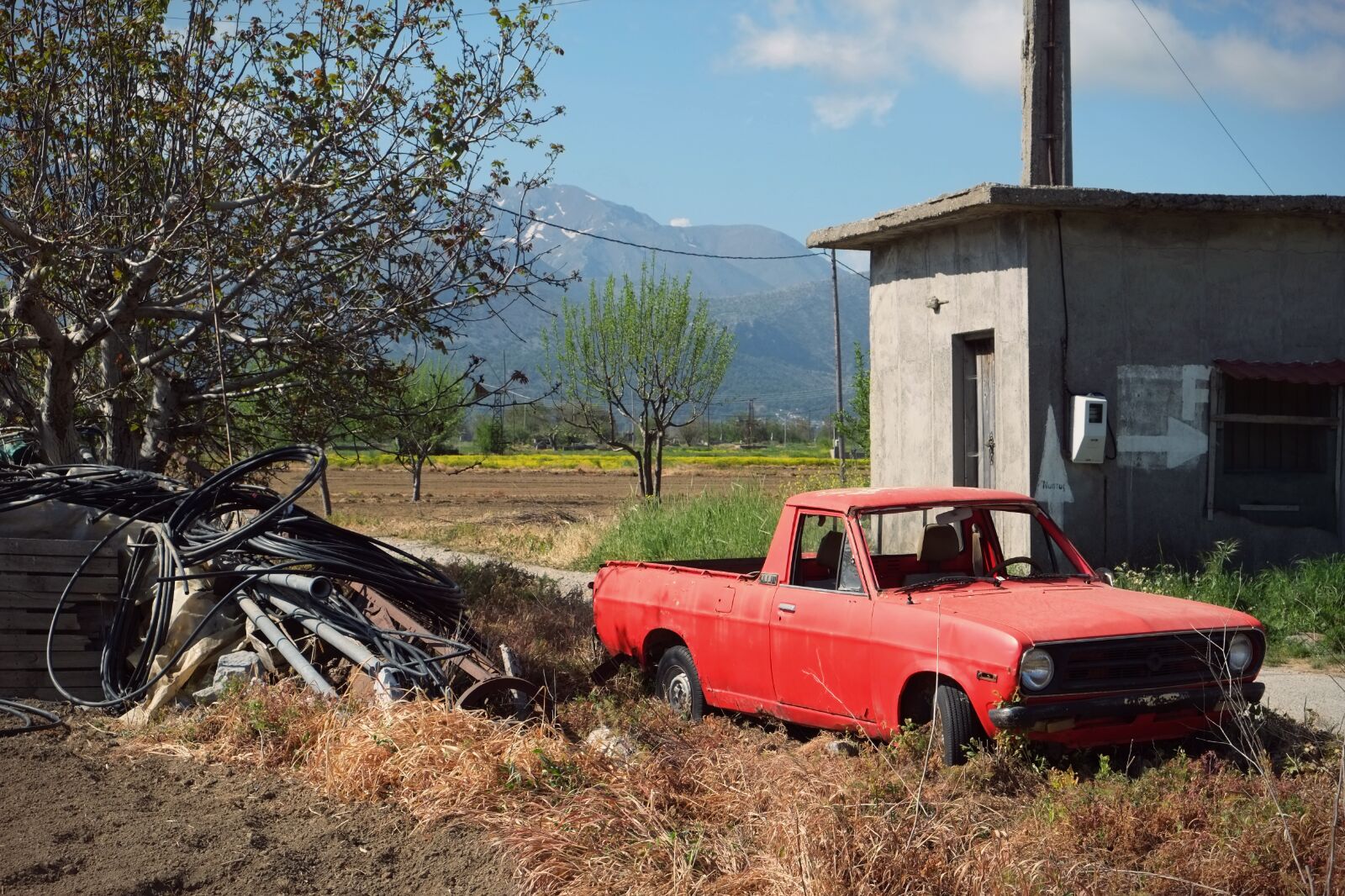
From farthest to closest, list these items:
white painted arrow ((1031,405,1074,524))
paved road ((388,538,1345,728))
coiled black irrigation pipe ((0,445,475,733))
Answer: white painted arrow ((1031,405,1074,524))
paved road ((388,538,1345,728))
coiled black irrigation pipe ((0,445,475,733))

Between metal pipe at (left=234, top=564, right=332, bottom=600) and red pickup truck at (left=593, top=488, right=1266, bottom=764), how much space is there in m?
2.03

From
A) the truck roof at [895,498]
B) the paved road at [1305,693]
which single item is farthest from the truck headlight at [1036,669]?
the paved road at [1305,693]

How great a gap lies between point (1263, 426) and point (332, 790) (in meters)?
9.97

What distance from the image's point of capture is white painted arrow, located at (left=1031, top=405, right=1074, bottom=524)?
468 inches

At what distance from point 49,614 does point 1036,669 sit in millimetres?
6645

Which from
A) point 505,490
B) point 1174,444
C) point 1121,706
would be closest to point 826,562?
point 1121,706

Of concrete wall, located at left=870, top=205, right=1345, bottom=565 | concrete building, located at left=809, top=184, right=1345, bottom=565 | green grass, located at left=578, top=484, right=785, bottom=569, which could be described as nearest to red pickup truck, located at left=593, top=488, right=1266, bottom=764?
concrete wall, located at left=870, top=205, right=1345, bottom=565

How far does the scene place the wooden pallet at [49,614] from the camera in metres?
8.86

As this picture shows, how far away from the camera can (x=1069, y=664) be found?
627 cm

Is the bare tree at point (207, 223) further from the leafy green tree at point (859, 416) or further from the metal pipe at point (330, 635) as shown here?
the leafy green tree at point (859, 416)

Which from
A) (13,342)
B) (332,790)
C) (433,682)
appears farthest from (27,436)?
(332,790)

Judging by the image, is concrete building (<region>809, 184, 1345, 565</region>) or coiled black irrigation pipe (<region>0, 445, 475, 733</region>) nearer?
coiled black irrigation pipe (<region>0, 445, 475, 733</region>)

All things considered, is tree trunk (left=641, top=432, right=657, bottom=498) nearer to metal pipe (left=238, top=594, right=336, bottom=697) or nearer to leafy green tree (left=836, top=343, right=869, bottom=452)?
leafy green tree (left=836, top=343, right=869, bottom=452)

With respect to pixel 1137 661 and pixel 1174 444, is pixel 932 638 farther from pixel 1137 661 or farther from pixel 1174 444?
pixel 1174 444
